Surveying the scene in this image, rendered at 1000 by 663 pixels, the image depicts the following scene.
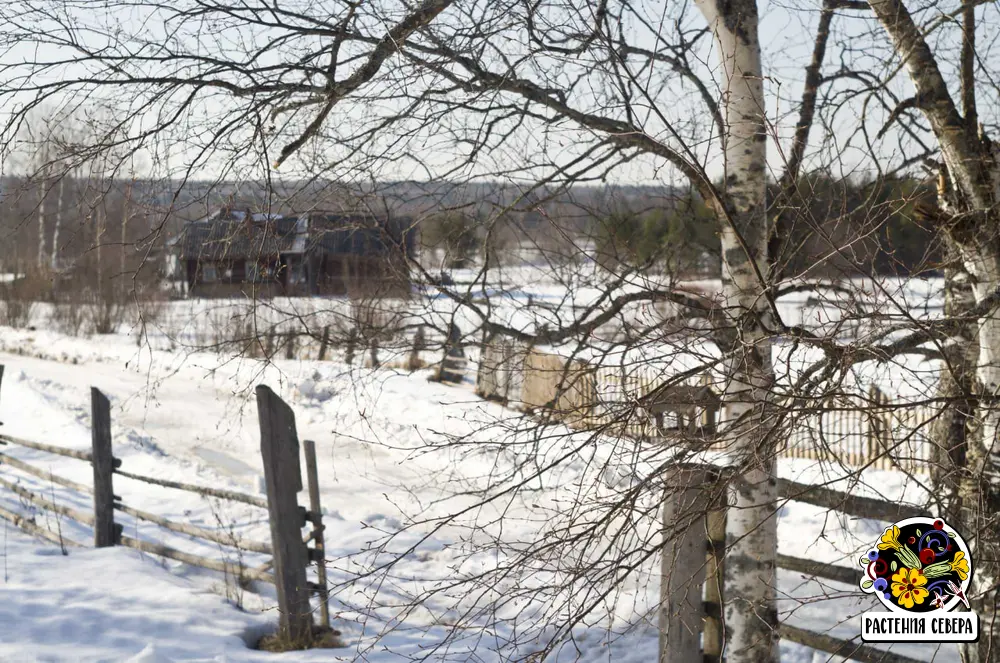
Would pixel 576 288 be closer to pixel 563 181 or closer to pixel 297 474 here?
pixel 563 181

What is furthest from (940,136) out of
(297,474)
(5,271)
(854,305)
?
(5,271)

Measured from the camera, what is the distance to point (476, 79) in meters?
4.32

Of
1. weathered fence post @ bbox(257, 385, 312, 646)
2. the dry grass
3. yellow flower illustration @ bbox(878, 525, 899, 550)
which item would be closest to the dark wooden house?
weathered fence post @ bbox(257, 385, 312, 646)

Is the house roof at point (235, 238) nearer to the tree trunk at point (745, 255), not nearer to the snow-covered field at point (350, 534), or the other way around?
the snow-covered field at point (350, 534)

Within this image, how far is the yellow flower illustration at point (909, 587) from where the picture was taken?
2896 mm

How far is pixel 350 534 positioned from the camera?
8602 mm

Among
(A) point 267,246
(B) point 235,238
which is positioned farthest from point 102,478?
(A) point 267,246

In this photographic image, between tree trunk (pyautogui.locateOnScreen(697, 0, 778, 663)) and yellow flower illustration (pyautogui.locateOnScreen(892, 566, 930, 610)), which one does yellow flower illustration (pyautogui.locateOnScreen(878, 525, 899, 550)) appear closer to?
yellow flower illustration (pyautogui.locateOnScreen(892, 566, 930, 610))

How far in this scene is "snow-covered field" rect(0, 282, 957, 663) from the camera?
3609mm

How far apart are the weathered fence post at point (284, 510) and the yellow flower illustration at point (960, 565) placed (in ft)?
12.9

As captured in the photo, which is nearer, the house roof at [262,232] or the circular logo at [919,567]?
the circular logo at [919,567]

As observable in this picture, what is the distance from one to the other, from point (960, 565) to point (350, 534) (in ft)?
21.6

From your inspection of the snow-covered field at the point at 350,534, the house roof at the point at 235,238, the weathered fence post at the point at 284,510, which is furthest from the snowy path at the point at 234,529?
the house roof at the point at 235,238

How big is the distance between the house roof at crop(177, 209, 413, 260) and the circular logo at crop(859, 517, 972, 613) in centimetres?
253
